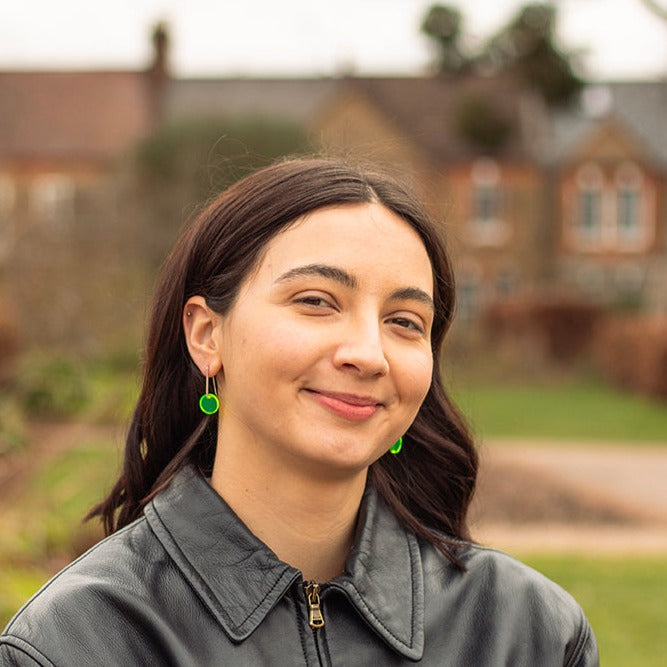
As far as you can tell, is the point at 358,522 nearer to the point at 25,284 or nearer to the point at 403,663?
the point at 403,663

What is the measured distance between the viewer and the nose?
1.84 m

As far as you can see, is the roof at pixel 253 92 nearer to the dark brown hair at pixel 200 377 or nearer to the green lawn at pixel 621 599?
the green lawn at pixel 621 599

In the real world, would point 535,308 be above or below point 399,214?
below

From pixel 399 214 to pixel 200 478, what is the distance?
1.75 feet

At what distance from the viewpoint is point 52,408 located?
18.2ft

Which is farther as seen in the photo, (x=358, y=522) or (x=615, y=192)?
(x=615, y=192)

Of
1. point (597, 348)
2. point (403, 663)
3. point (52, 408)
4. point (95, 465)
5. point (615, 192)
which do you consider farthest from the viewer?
point (615, 192)

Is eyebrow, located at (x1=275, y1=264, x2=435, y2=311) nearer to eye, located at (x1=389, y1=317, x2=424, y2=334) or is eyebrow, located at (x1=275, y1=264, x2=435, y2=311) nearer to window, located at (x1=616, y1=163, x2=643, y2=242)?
eye, located at (x1=389, y1=317, x2=424, y2=334)

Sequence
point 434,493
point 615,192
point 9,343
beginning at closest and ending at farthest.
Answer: point 434,493, point 9,343, point 615,192

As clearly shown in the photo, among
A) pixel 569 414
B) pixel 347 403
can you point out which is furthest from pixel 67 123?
pixel 347 403

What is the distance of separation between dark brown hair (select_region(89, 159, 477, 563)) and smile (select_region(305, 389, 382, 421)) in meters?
0.23

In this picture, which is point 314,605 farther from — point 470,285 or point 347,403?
point 470,285

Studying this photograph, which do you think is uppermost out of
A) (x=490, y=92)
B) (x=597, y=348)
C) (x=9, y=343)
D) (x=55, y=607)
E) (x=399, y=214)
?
(x=490, y=92)

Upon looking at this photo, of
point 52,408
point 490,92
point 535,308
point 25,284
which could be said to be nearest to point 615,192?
point 490,92
